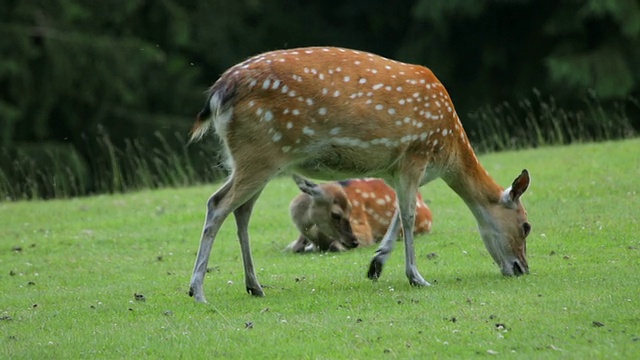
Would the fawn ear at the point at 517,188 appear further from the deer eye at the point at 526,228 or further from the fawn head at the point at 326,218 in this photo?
the fawn head at the point at 326,218

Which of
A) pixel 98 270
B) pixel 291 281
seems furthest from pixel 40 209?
pixel 291 281

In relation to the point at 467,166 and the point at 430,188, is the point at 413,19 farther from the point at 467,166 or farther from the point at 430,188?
the point at 467,166

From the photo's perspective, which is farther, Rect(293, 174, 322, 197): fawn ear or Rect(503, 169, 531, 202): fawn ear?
Rect(293, 174, 322, 197): fawn ear

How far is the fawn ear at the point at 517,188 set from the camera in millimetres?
9297

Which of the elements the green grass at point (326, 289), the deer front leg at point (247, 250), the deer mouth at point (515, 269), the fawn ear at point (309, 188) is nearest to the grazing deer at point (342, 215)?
the fawn ear at point (309, 188)

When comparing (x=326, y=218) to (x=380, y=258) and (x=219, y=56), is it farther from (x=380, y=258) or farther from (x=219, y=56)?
(x=219, y=56)

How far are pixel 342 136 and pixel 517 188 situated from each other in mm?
1550

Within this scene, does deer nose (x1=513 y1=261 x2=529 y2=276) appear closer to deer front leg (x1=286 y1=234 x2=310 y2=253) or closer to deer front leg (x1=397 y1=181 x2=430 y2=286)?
deer front leg (x1=397 y1=181 x2=430 y2=286)

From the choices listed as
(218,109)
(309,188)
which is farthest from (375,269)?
(309,188)

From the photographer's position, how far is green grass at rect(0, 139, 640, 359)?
23.3 feet

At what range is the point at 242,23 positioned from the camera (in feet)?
98.4

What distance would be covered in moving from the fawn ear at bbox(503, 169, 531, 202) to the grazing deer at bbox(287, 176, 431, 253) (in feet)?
6.55

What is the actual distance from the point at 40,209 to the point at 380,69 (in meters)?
7.08

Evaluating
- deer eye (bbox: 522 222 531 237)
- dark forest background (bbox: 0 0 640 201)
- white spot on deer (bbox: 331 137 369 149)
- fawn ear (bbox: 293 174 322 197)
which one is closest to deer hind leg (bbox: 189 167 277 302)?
white spot on deer (bbox: 331 137 369 149)
